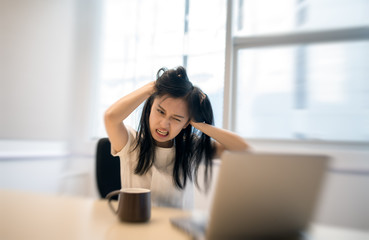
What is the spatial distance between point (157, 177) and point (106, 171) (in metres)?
0.29

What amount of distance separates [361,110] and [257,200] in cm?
202

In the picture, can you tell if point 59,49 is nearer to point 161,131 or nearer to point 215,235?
point 161,131

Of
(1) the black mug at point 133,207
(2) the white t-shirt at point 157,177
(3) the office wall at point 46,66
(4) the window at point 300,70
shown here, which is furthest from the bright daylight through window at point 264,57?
(1) the black mug at point 133,207

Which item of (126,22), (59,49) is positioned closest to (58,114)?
(59,49)

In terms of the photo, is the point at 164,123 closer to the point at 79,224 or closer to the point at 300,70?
the point at 79,224

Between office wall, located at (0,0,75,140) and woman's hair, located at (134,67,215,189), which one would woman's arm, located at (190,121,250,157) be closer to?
woman's hair, located at (134,67,215,189)

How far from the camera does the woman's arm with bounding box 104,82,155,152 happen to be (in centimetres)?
123

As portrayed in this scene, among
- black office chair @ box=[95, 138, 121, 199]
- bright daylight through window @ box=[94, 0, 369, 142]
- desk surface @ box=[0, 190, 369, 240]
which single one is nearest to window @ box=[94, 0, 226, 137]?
bright daylight through window @ box=[94, 0, 369, 142]

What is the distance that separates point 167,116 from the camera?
125 centimetres

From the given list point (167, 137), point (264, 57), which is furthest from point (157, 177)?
point (264, 57)

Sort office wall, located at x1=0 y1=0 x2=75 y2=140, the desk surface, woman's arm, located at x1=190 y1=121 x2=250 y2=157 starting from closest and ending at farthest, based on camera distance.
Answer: the desk surface, woman's arm, located at x1=190 y1=121 x2=250 y2=157, office wall, located at x1=0 y1=0 x2=75 y2=140

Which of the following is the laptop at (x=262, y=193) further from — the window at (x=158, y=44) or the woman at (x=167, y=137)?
the window at (x=158, y=44)

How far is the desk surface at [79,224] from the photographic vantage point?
25.9 inches

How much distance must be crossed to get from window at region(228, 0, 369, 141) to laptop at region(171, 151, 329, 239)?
73.1 inches
